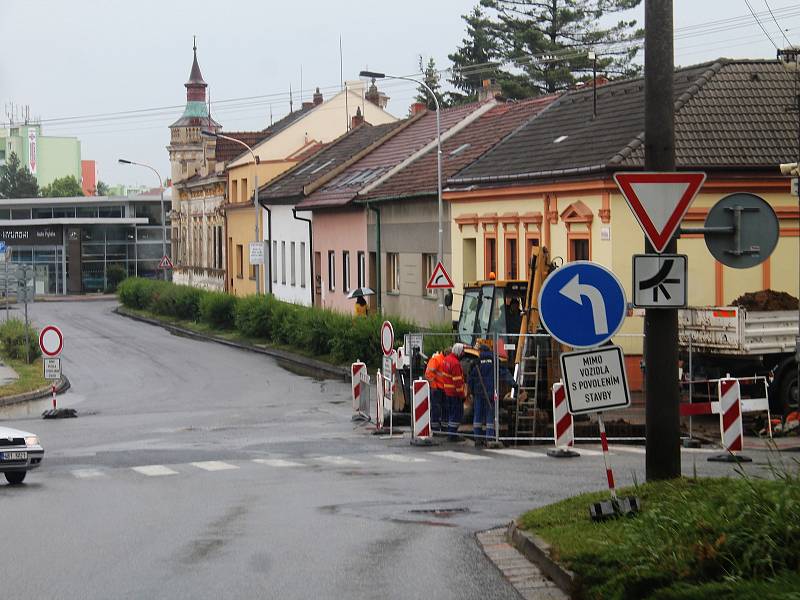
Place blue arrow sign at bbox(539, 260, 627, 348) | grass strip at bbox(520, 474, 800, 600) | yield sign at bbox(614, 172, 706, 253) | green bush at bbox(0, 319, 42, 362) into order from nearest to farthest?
1. grass strip at bbox(520, 474, 800, 600)
2. yield sign at bbox(614, 172, 706, 253)
3. blue arrow sign at bbox(539, 260, 627, 348)
4. green bush at bbox(0, 319, 42, 362)

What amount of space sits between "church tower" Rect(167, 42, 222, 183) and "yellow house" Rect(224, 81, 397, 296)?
15.7m

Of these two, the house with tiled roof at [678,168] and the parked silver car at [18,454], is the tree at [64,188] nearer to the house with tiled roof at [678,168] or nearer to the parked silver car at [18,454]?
the house with tiled roof at [678,168]

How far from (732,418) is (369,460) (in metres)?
5.28

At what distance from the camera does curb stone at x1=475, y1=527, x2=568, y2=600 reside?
961cm

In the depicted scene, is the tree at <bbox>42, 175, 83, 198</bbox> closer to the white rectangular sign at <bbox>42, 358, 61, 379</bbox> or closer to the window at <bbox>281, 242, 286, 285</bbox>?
the window at <bbox>281, 242, 286, 285</bbox>

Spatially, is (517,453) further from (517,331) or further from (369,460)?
(517,331)

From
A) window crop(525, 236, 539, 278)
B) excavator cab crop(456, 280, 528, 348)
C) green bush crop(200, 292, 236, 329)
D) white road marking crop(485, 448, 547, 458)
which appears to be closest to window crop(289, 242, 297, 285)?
green bush crop(200, 292, 236, 329)

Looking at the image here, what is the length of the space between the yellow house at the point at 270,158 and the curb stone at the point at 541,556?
2128 inches

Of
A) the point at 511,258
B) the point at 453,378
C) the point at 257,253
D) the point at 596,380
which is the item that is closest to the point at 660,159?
the point at 596,380

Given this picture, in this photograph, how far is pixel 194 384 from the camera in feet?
125

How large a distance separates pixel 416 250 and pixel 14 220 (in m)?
69.7

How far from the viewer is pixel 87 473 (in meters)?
20.0

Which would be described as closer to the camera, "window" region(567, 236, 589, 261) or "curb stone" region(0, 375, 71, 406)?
"window" region(567, 236, 589, 261)

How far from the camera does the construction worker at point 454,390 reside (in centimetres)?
2350
